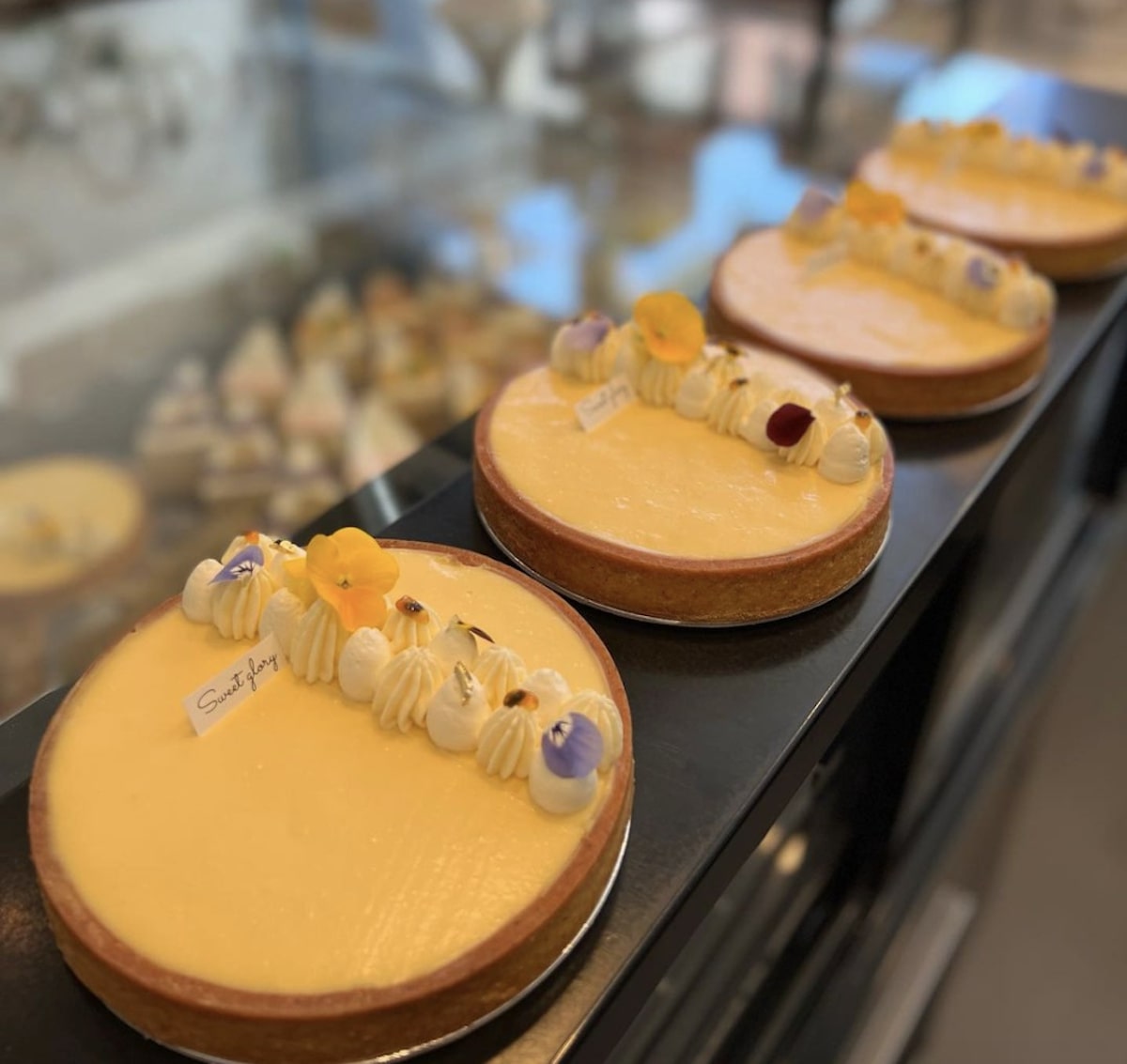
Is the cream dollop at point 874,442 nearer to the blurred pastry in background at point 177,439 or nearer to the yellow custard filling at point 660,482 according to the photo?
the yellow custard filling at point 660,482

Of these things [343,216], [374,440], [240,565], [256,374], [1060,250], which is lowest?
[374,440]

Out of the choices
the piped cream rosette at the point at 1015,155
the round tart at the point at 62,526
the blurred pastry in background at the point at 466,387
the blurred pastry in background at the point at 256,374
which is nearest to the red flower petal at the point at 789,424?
the piped cream rosette at the point at 1015,155

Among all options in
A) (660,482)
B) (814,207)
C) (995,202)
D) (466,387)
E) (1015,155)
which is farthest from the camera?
(466,387)

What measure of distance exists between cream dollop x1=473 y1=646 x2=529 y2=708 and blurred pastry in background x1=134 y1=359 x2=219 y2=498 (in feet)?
6.49

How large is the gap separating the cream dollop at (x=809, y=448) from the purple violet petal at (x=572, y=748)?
23.8 inches

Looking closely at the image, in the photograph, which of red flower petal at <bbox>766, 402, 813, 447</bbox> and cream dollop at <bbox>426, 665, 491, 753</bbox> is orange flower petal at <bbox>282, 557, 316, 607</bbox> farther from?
red flower petal at <bbox>766, 402, 813, 447</bbox>

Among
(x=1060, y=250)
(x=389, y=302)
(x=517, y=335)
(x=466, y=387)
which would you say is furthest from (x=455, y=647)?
(x=389, y=302)

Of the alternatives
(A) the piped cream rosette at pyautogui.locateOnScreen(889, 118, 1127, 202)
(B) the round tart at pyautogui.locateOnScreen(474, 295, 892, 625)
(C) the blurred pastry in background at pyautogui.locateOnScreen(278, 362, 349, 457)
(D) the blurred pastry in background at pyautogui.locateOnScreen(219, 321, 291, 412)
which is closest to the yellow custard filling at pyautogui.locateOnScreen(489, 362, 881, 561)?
(B) the round tart at pyautogui.locateOnScreen(474, 295, 892, 625)

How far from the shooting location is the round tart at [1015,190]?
2229mm

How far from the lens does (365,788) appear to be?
1062 mm

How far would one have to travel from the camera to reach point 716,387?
1.57 m

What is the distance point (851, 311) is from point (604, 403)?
579 millimetres

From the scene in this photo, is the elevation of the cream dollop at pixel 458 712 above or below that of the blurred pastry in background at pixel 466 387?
above

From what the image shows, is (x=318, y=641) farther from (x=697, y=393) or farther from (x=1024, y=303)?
(x=1024, y=303)
